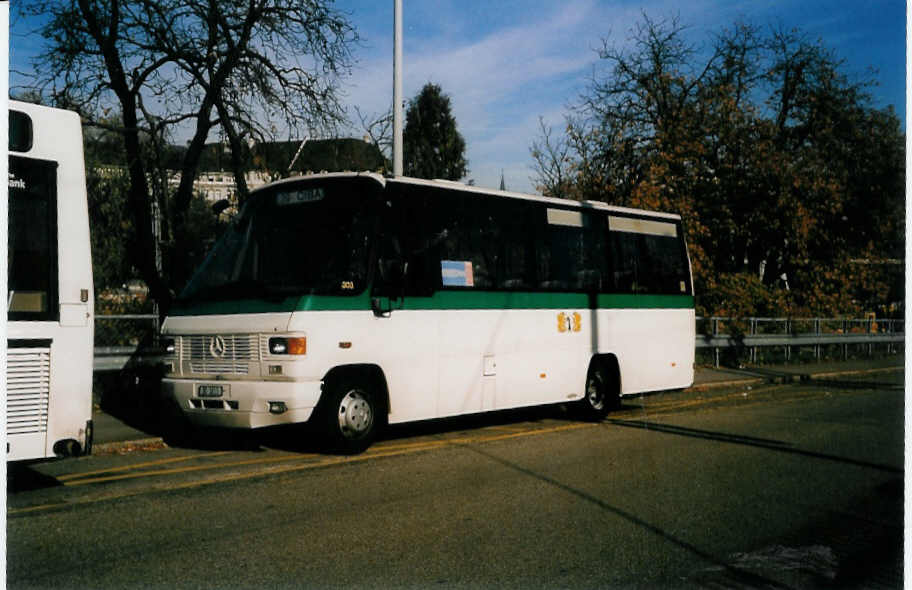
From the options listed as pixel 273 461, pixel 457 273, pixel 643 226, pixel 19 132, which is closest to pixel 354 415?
pixel 273 461

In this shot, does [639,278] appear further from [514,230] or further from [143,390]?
[143,390]

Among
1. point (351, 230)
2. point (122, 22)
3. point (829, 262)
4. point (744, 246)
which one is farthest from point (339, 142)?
point (829, 262)

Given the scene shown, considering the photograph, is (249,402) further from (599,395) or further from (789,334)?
(789,334)

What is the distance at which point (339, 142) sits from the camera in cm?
1691

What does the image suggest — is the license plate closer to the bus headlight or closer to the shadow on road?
the bus headlight

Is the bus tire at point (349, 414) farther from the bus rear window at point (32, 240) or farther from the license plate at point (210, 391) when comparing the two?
the bus rear window at point (32, 240)

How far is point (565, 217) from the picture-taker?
13.3m

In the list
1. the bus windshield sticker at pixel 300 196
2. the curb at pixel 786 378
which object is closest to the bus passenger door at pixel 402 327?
the bus windshield sticker at pixel 300 196

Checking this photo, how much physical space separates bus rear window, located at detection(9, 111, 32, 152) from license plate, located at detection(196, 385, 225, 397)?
11.4 feet

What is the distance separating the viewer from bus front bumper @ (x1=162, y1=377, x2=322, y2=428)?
945cm

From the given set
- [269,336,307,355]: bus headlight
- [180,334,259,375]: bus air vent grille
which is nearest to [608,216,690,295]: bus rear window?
[269,336,307,355]: bus headlight

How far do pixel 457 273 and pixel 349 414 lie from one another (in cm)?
242

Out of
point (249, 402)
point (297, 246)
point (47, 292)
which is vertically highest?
point (297, 246)

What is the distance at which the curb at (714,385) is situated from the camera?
10.2 meters
